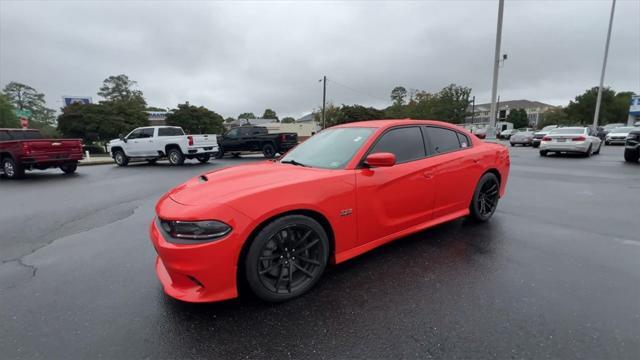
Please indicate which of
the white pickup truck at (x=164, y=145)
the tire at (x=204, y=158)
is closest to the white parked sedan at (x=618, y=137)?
the white pickup truck at (x=164, y=145)

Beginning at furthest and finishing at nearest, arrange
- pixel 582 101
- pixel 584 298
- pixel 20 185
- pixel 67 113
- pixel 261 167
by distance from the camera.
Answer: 1. pixel 582 101
2. pixel 67 113
3. pixel 20 185
4. pixel 261 167
5. pixel 584 298

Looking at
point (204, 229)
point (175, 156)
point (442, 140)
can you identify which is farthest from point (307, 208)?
point (175, 156)

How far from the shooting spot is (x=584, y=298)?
2.45 m

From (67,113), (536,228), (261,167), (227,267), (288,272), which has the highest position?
(67,113)

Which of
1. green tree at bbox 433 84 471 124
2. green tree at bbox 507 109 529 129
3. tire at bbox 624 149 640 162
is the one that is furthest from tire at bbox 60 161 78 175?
green tree at bbox 507 109 529 129

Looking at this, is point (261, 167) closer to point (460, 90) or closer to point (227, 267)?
point (227, 267)

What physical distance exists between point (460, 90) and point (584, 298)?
215ft

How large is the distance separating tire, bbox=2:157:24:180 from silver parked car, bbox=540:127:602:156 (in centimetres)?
2129

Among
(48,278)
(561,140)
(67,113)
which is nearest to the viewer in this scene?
(48,278)

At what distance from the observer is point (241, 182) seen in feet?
8.60

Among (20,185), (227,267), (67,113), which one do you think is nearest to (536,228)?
(227,267)

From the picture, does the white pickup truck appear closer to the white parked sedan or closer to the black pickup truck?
the black pickup truck

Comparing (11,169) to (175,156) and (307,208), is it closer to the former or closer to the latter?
(175,156)

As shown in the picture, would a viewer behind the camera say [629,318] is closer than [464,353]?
No
